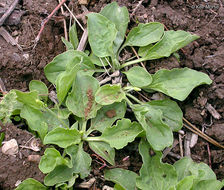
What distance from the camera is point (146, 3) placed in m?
2.83

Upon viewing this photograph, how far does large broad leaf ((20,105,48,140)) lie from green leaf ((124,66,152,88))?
2.68ft

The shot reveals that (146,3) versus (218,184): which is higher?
(146,3)

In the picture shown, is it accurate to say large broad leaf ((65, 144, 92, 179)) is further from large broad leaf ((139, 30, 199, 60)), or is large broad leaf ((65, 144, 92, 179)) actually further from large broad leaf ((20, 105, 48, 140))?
large broad leaf ((139, 30, 199, 60))

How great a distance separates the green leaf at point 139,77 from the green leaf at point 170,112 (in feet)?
0.63

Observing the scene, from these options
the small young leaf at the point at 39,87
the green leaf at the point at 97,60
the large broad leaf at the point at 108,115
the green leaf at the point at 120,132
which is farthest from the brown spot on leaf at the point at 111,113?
the small young leaf at the point at 39,87

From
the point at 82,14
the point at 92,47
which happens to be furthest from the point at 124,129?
the point at 82,14

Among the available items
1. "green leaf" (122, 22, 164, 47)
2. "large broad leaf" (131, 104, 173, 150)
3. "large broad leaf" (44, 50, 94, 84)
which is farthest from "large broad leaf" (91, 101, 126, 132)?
"green leaf" (122, 22, 164, 47)

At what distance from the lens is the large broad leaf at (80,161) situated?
226cm

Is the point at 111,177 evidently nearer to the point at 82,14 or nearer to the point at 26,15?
the point at 82,14

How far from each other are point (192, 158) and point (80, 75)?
3.88 feet

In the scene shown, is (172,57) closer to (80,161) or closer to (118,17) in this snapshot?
(118,17)

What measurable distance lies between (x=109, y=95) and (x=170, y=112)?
56cm

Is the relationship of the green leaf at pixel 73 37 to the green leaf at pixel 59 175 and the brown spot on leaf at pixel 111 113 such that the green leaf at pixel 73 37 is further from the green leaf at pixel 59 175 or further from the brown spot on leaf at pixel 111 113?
the green leaf at pixel 59 175

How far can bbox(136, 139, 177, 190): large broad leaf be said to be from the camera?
229 centimetres
